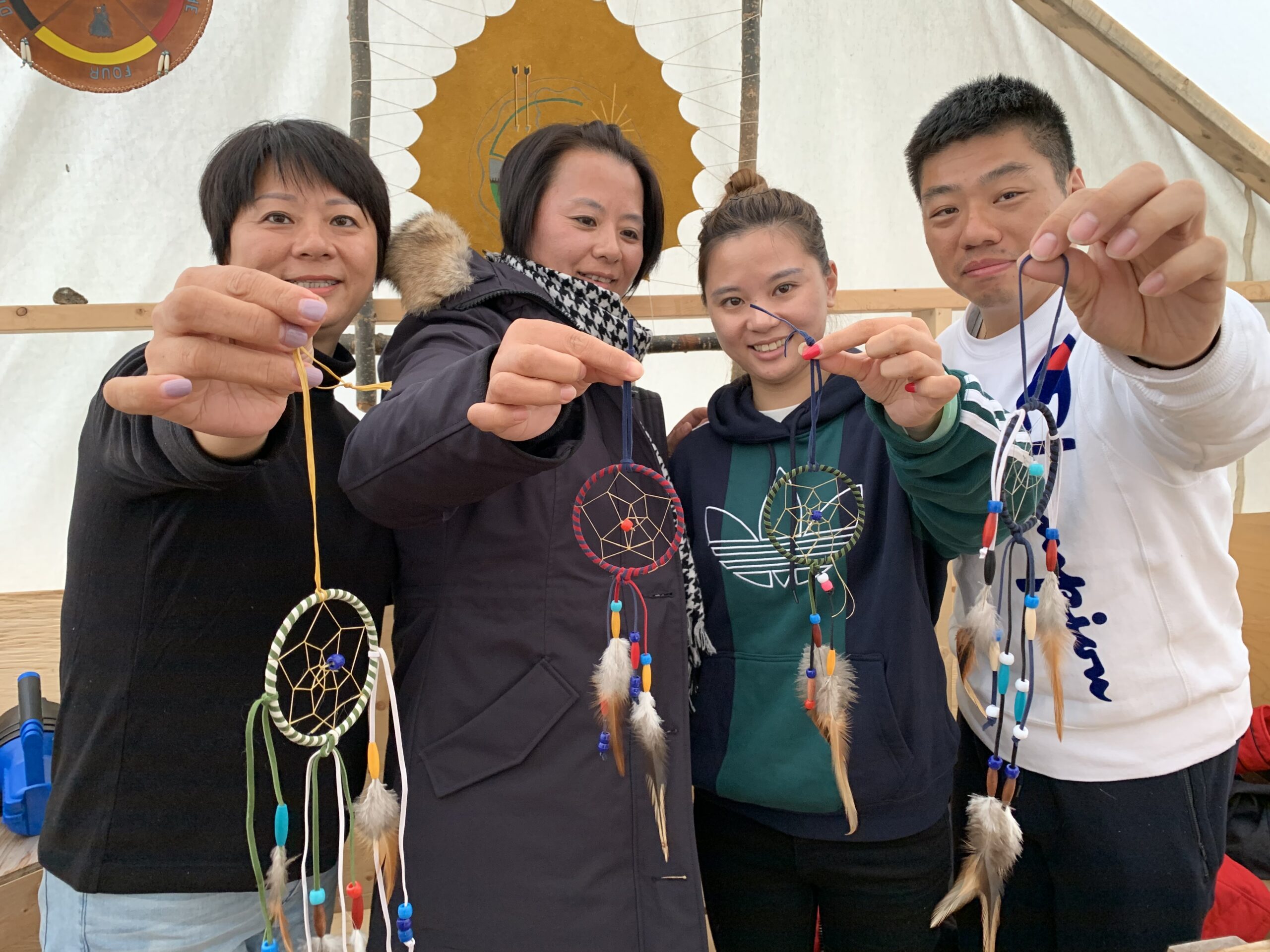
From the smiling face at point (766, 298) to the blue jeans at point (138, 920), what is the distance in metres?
1.16

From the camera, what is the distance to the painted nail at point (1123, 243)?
998 millimetres

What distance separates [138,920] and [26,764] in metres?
0.87

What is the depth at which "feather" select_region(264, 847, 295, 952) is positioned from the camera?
100 cm

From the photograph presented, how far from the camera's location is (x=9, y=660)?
2217mm

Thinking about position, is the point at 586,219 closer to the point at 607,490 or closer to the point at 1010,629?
the point at 607,490

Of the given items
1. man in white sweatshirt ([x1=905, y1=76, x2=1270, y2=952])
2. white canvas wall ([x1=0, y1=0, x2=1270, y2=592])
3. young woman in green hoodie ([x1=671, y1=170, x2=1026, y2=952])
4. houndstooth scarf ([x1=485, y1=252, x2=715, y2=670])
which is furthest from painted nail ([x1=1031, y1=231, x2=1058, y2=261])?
white canvas wall ([x1=0, y1=0, x2=1270, y2=592])

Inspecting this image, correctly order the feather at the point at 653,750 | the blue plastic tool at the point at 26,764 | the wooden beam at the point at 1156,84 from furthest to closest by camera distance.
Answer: the wooden beam at the point at 1156,84 → the blue plastic tool at the point at 26,764 → the feather at the point at 653,750

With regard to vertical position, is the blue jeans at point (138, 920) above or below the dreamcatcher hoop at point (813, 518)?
below

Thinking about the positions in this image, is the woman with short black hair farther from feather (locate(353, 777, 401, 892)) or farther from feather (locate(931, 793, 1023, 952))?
feather (locate(931, 793, 1023, 952))

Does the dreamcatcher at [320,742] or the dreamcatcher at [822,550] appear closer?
the dreamcatcher at [320,742]

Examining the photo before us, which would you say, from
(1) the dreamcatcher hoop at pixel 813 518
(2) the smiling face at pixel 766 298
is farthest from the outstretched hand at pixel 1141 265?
(2) the smiling face at pixel 766 298

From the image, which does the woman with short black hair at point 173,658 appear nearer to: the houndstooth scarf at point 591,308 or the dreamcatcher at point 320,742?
the dreamcatcher at point 320,742

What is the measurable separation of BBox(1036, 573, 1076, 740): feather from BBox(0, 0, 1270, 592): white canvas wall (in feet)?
6.61

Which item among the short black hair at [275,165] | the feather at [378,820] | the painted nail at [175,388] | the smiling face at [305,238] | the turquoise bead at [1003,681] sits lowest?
the feather at [378,820]
